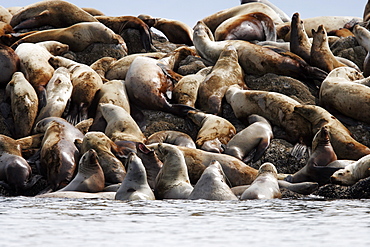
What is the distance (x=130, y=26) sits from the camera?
568 inches

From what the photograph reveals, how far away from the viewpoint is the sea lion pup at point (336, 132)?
8.05 m

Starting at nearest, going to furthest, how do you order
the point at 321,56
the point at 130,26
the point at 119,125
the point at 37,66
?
the point at 119,125 → the point at 37,66 → the point at 321,56 → the point at 130,26

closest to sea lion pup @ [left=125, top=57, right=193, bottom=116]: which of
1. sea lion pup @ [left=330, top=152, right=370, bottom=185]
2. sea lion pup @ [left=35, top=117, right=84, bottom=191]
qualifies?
sea lion pup @ [left=35, top=117, right=84, bottom=191]

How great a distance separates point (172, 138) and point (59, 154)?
1856 millimetres

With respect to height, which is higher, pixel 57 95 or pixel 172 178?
pixel 57 95

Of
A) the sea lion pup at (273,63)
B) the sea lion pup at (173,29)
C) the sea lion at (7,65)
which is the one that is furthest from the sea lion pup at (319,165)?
the sea lion pup at (173,29)

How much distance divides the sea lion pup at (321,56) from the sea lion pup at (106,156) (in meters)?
5.05

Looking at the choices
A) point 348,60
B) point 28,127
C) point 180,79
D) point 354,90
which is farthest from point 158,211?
point 348,60

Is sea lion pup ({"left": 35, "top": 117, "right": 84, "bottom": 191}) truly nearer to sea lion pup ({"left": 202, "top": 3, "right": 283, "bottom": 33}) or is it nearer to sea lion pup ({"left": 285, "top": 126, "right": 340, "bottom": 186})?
sea lion pup ({"left": 285, "top": 126, "right": 340, "bottom": 186})

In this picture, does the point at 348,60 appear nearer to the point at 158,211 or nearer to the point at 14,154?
the point at 14,154

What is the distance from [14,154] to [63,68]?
10.6ft

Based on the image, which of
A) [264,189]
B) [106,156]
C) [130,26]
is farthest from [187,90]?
[130,26]

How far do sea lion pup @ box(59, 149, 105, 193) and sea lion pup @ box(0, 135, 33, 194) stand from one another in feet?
2.42

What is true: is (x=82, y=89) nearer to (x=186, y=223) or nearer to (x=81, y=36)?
(x=81, y=36)
